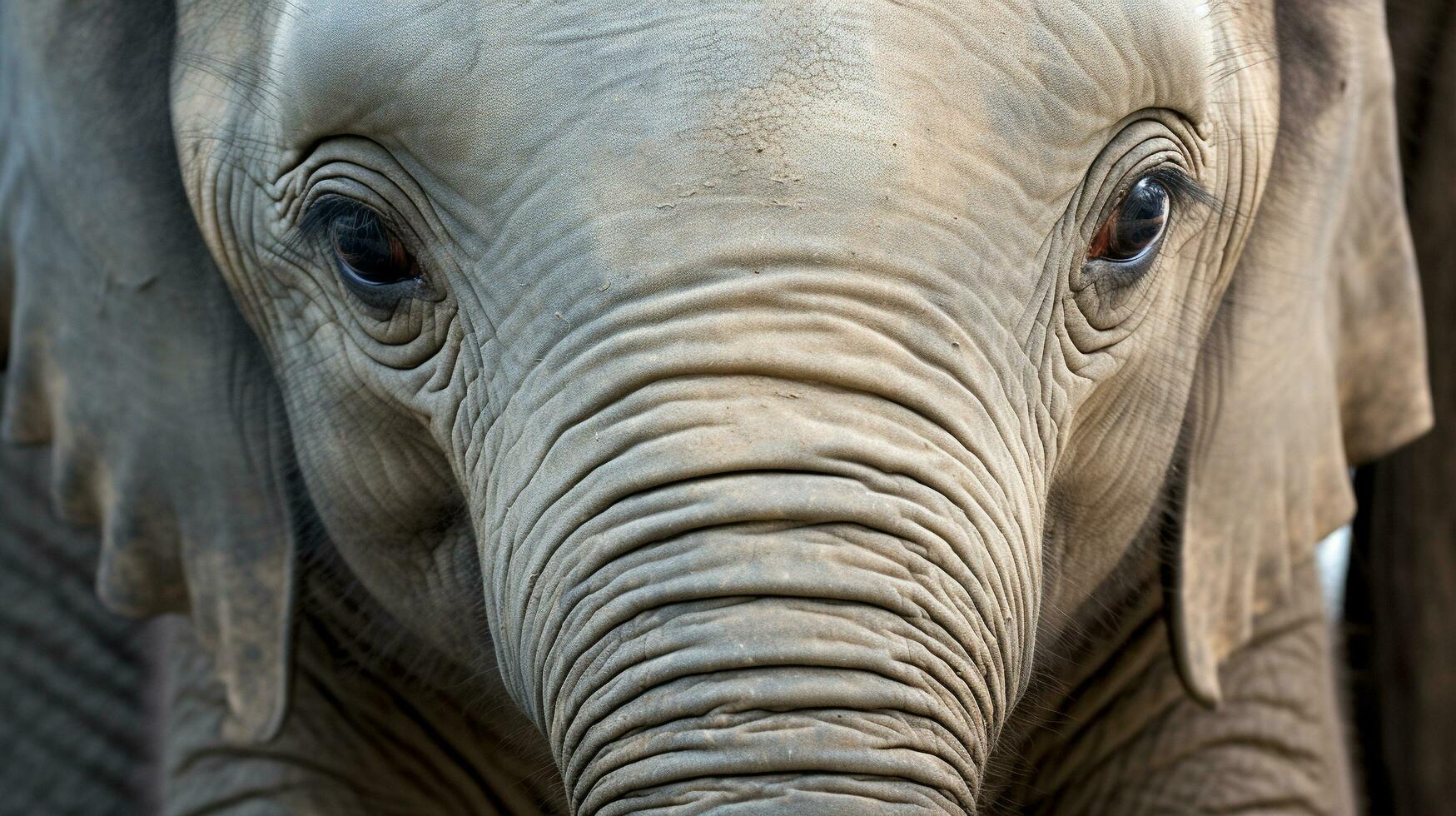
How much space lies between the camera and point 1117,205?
2158mm

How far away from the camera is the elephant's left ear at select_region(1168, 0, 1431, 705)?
2531 mm

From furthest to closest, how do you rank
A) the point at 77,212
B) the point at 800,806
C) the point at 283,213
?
1. the point at 77,212
2. the point at 283,213
3. the point at 800,806

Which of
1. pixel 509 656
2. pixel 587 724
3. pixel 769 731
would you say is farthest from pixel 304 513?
pixel 769 731

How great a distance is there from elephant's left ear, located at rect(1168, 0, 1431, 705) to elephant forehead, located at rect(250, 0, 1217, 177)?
1.55 feet

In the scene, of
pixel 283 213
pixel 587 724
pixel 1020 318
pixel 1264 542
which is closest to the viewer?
pixel 587 724

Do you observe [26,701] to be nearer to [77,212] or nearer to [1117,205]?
[77,212]

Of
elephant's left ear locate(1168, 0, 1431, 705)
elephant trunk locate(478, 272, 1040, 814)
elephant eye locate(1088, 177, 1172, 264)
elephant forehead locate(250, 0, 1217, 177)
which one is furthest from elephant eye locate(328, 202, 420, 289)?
elephant's left ear locate(1168, 0, 1431, 705)

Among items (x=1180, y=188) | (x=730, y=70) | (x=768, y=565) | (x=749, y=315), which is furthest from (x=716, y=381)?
(x=1180, y=188)

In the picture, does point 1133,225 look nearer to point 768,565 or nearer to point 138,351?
point 768,565

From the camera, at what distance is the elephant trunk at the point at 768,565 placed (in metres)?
1.75

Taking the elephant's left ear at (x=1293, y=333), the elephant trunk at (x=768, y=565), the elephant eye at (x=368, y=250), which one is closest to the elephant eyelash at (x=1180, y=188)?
the elephant's left ear at (x=1293, y=333)

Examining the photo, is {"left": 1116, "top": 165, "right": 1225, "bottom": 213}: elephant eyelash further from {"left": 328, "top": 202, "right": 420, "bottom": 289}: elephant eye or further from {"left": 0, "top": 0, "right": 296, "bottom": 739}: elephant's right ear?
{"left": 0, "top": 0, "right": 296, "bottom": 739}: elephant's right ear

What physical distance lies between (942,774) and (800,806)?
154mm

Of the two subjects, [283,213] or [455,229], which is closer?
[455,229]
